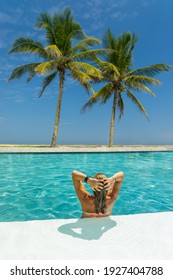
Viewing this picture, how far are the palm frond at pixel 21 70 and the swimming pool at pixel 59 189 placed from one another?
675cm

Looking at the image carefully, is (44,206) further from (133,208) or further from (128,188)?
(128,188)

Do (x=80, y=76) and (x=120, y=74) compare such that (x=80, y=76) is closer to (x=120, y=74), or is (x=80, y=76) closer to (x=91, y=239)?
(x=120, y=74)

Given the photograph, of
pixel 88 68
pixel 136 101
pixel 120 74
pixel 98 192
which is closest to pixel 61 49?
pixel 88 68

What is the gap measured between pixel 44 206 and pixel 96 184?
247 cm

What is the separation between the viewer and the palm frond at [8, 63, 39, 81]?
1459 centimetres

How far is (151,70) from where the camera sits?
1583 cm

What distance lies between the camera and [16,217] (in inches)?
158

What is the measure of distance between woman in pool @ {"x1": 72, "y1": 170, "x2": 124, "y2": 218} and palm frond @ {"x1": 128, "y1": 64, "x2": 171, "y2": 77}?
14468 millimetres

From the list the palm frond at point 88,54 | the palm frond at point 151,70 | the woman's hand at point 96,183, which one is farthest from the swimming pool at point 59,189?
the palm frond at point 151,70

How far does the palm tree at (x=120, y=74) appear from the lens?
15875 millimetres

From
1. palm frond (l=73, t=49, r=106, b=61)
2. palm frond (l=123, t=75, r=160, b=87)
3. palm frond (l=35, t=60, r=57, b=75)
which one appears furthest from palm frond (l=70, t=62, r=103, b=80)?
palm frond (l=123, t=75, r=160, b=87)

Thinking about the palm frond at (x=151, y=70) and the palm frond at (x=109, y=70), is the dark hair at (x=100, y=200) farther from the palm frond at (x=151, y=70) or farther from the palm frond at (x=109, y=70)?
the palm frond at (x=151, y=70)

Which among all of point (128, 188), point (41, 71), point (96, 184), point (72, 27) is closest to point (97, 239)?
point (96, 184)

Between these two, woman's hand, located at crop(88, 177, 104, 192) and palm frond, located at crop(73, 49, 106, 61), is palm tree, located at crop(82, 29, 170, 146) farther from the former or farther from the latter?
woman's hand, located at crop(88, 177, 104, 192)
